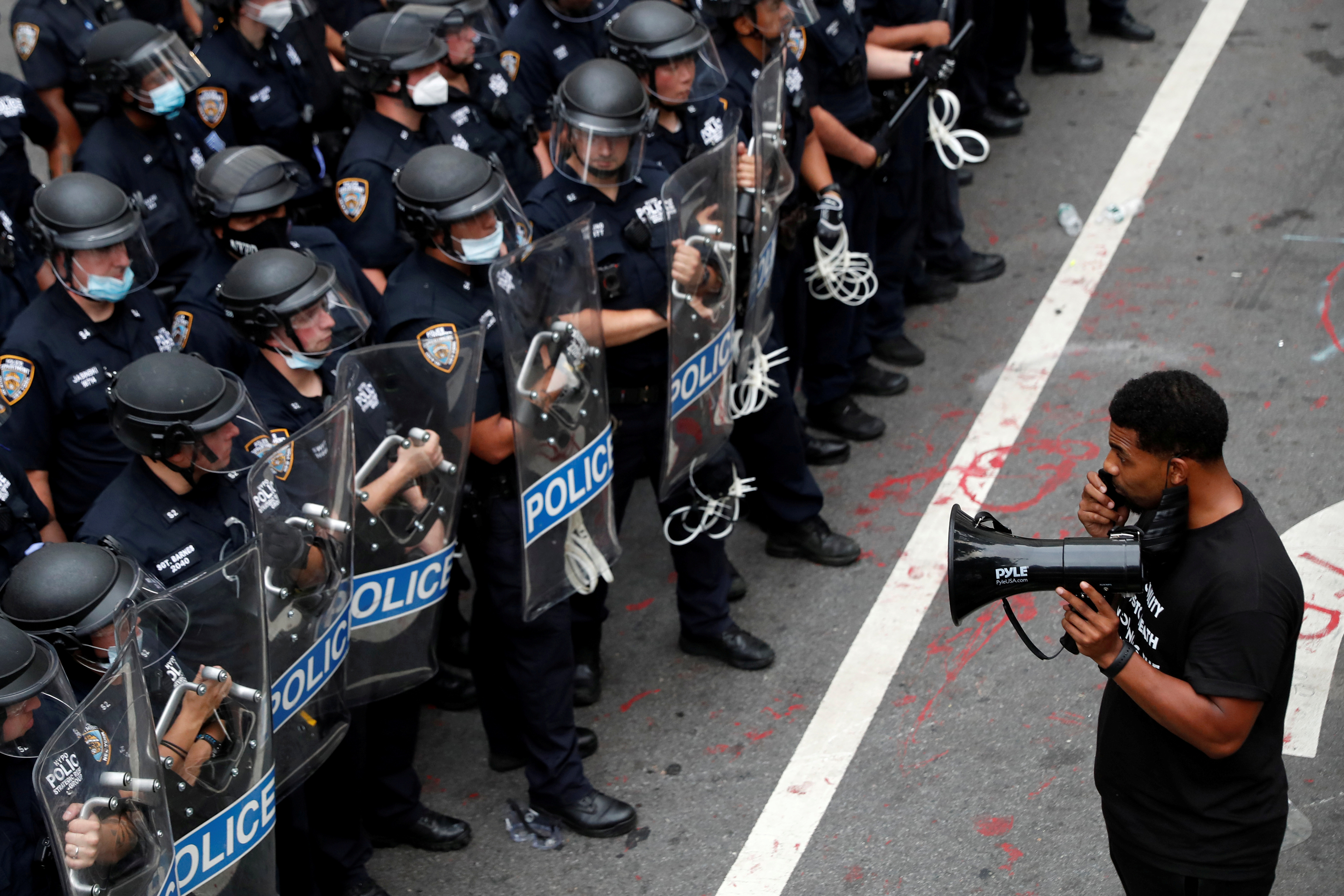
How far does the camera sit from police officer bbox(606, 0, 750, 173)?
16.0 feet

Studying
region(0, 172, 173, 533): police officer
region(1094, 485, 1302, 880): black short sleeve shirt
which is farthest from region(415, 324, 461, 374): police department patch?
region(1094, 485, 1302, 880): black short sleeve shirt

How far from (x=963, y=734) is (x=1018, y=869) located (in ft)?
2.00

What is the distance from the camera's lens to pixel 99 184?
180 inches

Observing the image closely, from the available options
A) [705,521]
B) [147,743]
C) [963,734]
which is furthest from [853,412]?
[147,743]

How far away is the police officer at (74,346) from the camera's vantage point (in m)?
4.45

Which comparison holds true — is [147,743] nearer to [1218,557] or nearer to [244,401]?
[244,401]

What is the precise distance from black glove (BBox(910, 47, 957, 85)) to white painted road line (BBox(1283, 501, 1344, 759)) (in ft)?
8.33

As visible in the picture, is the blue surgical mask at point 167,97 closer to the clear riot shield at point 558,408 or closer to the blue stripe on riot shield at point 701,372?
the clear riot shield at point 558,408

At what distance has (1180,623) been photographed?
2959mm

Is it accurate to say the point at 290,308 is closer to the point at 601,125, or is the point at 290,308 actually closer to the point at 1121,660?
the point at 601,125

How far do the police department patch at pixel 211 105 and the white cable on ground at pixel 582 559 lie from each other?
9.57ft

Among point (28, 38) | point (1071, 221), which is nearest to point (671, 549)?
point (1071, 221)

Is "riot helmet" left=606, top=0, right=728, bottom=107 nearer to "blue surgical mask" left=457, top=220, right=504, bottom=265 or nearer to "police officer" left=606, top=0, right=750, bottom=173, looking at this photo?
"police officer" left=606, top=0, right=750, bottom=173

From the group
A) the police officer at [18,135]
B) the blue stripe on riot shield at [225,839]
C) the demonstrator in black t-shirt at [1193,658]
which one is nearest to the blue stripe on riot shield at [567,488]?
the blue stripe on riot shield at [225,839]
